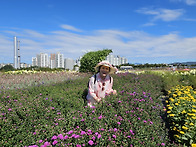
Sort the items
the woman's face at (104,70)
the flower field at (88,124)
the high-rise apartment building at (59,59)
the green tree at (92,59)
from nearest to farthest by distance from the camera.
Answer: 1. the flower field at (88,124)
2. the woman's face at (104,70)
3. the green tree at (92,59)
4. the high-rise apartment building at (59,59)

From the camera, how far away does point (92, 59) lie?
13.8 metres

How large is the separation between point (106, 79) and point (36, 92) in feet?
8.28

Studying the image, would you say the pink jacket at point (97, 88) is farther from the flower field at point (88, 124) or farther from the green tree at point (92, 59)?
the green tree at point (92, 59)

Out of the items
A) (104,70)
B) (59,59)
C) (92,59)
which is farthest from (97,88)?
(59,59)

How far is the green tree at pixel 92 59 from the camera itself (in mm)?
13789

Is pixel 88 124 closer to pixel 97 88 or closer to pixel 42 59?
pixel 97 88

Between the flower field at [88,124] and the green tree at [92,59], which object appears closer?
the flower field at [88,124]

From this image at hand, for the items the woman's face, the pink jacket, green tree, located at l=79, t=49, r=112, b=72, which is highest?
green tree, located at l=79, t=49, r=112, b=72

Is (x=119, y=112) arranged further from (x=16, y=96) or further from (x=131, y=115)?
(x=16, y=96)

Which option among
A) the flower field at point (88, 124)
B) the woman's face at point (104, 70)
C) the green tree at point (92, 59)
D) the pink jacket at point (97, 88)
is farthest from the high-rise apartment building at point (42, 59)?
the woman's face at point (104, 70)

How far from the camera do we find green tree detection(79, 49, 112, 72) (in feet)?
45.2

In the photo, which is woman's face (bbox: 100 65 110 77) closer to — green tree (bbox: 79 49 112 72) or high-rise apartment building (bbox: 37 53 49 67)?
green tree (bbox: 79 49 112 72)

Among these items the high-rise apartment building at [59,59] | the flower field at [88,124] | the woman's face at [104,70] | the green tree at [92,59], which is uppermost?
the high-rise apartment building at [59,59]

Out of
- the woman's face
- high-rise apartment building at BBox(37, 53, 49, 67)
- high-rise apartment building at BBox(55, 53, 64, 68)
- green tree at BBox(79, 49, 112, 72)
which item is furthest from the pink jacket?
high-rise apartment building at BBox(37, 53, 49, 67)
